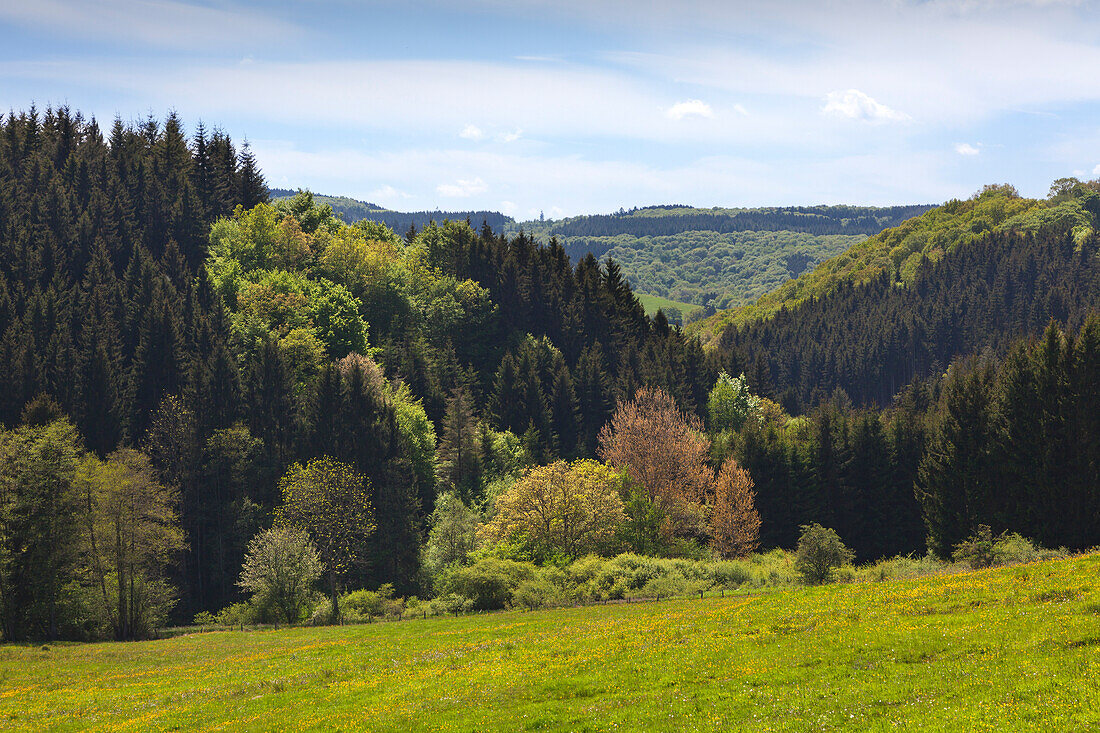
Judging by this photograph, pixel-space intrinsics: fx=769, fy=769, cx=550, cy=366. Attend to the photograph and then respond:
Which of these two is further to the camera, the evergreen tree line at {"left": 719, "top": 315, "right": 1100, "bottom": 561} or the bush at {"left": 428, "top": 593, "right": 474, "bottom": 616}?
the evergreen tree line at {"left": 719, "top": 315, "right": 1100, "bottom": 561}

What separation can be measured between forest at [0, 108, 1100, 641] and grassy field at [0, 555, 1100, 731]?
74.9 ft

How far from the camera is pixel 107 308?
378 feet

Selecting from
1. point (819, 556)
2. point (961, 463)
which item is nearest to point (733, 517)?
point (961, 463)

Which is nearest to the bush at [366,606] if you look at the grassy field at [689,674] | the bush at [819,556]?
the grassy field at [689,674]

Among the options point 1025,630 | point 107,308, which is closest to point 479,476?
point 107,308

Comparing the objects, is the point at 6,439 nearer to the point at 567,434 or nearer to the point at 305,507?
the point at 305,507

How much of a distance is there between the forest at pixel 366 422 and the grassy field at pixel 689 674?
899 inches

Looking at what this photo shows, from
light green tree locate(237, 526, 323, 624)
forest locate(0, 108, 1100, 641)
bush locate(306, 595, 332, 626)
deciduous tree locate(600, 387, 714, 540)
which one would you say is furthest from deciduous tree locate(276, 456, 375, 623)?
deciduous tree locate(600, 387, 714, 540)

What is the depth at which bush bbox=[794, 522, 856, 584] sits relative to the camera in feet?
175

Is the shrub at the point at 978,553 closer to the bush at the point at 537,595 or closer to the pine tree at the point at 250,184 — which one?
the bush at the point at 537,595

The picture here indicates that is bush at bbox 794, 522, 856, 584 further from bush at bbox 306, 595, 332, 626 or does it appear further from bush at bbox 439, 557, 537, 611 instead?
bush at bbox 306, 595, 332, 626

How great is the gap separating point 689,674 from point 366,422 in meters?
78.9

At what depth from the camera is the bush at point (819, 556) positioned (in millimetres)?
53219

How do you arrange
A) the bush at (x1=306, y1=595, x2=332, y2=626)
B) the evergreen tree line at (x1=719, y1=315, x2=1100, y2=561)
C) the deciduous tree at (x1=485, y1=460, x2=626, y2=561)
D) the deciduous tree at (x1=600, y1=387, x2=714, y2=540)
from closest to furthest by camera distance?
1. the bush at (x1=306, y1=595, x2=332, y2=626)
2. the evergreen tree line at (x1=719, y1=315, x2=1100, y2=561)
3. the deciduous tree at (x1=485, y1=460, x2=626, y2=561)
4. the deciduous tree at (x1=600, y1=387, x2=714, y2=540)
